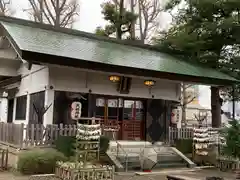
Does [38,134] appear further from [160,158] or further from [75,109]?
[160,158]

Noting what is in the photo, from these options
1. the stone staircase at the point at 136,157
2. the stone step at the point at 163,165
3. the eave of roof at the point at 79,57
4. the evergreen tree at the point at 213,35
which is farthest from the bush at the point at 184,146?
the evergreen tree at the point at 213,35

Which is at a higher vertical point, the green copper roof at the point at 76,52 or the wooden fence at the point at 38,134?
the green copper roof at the point at 76,52

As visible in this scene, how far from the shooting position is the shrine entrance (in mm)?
14625

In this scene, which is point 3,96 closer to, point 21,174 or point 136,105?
point 136,105

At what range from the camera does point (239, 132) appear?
7.32 m

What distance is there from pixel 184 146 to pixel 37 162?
276 inches

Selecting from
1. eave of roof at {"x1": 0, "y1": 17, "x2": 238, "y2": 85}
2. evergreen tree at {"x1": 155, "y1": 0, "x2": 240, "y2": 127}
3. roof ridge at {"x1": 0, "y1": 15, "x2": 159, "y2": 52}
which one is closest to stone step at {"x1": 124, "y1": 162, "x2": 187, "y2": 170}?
eave of roof at {"x1": 0, "y1": 17, "x2": 238, "y2": 85}

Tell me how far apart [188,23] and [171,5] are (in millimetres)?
1694

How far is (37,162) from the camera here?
964 centimetres

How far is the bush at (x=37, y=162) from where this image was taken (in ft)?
31.6

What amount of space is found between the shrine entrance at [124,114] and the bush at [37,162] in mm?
4855

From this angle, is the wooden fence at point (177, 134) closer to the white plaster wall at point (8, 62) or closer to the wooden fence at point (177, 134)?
the wooden fence at point (177, 134)

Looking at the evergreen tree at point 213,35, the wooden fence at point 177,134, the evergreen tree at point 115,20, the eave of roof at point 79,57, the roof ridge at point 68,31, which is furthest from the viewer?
the evergreen tree at point 115,20

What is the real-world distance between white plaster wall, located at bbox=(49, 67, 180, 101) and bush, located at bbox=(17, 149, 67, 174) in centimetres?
407
